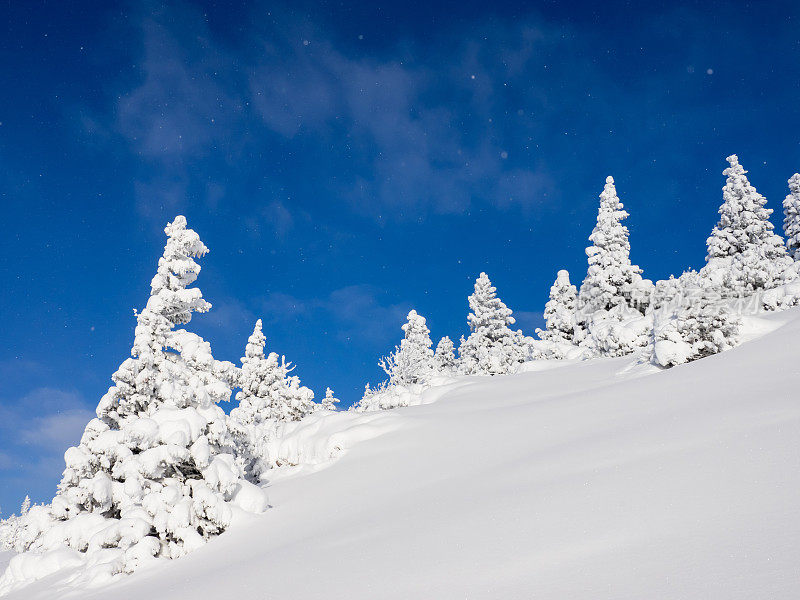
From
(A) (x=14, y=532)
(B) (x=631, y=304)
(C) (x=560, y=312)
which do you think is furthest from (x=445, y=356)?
(A) (x=14, y=532)

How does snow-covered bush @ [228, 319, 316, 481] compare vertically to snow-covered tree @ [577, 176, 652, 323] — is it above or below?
below

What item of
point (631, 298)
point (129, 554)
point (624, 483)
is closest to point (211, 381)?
point (129, 554)

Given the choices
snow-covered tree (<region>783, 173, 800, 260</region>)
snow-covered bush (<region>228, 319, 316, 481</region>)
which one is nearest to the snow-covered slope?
snow-covered bush (<region>228, 319, 316, 481</region>)

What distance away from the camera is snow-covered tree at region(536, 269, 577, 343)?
37188 mm

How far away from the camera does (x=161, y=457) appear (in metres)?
9.52

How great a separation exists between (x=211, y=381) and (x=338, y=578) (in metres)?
8.73

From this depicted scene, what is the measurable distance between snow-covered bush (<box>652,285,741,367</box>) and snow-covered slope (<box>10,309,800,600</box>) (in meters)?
1.70

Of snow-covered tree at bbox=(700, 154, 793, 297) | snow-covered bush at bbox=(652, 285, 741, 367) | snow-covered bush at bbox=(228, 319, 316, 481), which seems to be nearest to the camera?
snow-covered bush at bbox=(652, 285, 741, 367)

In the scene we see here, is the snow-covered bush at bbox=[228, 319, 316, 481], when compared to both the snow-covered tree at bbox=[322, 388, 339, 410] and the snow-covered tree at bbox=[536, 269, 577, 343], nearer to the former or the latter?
the snow-covered tree at bbox=[322, 388, 339, 410]

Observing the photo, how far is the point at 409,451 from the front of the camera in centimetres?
995

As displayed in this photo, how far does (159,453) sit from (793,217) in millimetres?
43537

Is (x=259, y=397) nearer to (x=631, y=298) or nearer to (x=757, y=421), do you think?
(x=631, y=298)

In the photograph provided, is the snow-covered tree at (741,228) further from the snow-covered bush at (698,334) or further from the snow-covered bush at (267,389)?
the snow-covered bush at (267,389)

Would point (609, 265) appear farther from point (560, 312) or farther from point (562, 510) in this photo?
point (562, 510)
